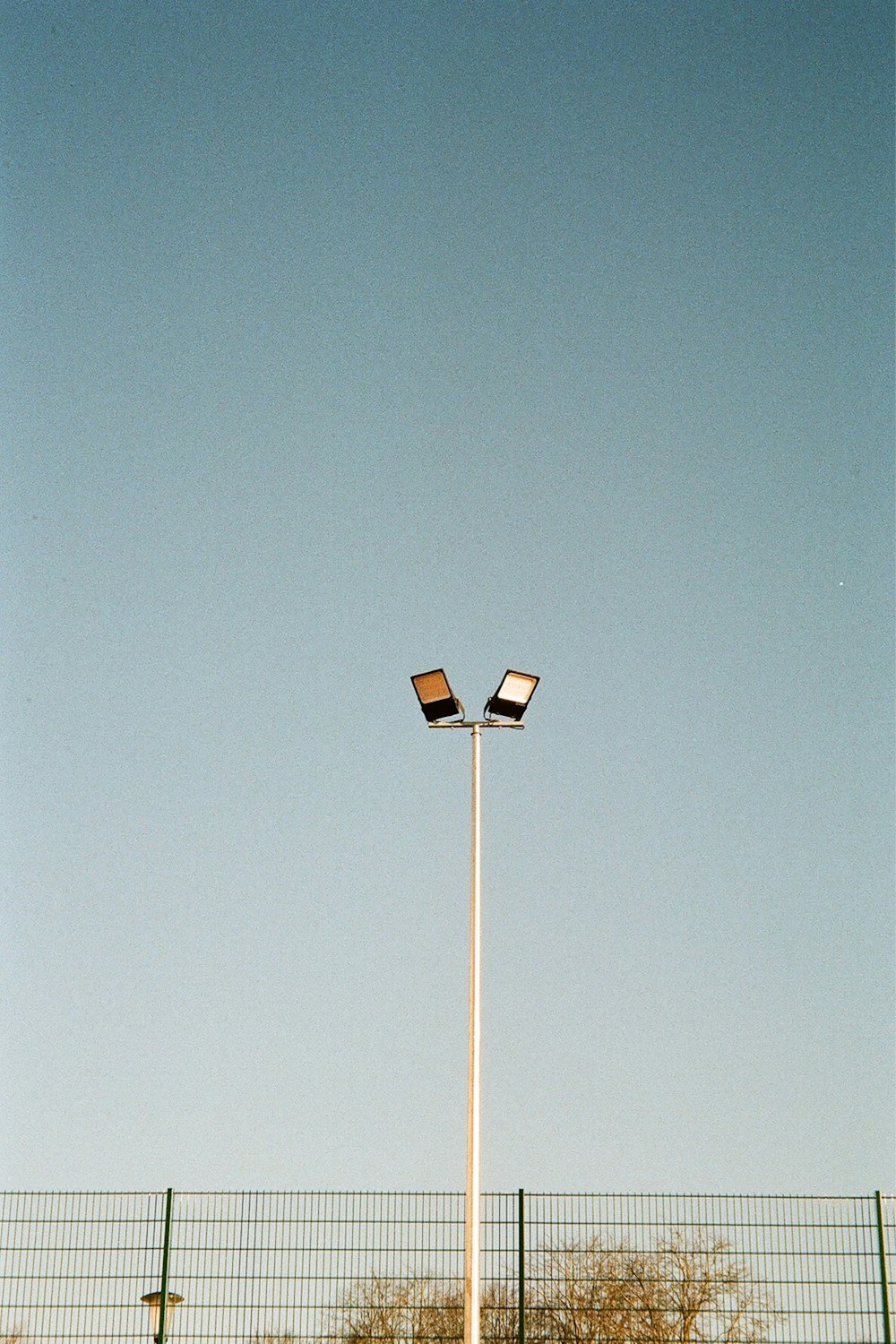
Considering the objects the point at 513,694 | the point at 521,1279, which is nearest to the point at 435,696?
the point at 513,694

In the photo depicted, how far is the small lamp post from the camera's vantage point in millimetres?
16312

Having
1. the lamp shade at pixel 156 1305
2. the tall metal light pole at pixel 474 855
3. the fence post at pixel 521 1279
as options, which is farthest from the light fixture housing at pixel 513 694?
the lamp shade at pixel 156 1305

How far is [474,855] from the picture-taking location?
51.7 ft

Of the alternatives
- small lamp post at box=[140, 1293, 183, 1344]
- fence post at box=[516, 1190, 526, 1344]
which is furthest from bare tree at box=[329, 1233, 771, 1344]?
small lamp post at box=[140, 1293, 183, 1344]

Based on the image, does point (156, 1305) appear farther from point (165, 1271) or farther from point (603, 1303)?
point (603, 1303)

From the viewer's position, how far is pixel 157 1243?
665 inches

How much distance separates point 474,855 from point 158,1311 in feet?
20.4

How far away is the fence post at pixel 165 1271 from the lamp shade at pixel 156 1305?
0.17ft

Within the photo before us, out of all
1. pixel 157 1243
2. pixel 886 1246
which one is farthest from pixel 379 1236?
pixel 886 1246

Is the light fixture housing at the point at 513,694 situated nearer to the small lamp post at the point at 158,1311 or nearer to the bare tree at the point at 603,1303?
the bare tree at the point at 603,1303

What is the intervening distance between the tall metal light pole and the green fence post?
4564 millimetres

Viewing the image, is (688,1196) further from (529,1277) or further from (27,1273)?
(27,1273)

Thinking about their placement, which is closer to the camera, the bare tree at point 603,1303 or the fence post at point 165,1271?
the bare tree at point 603,1303

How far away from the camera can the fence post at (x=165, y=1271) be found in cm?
1630
